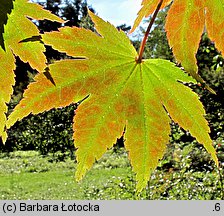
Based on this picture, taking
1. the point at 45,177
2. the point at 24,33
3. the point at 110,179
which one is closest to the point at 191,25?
the point at 24,33

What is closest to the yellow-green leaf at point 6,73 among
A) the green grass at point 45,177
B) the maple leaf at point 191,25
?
the maple leaf at point 191,25

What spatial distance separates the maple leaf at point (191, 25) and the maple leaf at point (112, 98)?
6 centimetres

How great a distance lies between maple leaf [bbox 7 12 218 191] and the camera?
489 millimetres

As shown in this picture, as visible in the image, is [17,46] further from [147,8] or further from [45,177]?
[45,177]

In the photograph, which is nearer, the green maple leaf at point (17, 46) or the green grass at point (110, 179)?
the green maple leaf at point (17, 46)

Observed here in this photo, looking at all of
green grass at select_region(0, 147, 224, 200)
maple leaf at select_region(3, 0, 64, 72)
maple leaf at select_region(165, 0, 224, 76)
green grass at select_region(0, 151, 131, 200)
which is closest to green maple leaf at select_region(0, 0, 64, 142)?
maple leaf at select_region(3, 0, 64, 72)

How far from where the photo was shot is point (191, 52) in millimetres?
486

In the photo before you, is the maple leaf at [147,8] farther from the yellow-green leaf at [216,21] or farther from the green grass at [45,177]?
the green grass at [45,177]

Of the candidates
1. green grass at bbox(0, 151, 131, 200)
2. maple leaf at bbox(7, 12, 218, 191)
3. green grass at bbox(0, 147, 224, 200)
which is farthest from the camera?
green grass at bbox(0, 151, 131, 200)

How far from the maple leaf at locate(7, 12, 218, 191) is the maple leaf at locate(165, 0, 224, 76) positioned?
0.18ft

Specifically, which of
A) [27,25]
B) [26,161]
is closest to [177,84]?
[27,25]

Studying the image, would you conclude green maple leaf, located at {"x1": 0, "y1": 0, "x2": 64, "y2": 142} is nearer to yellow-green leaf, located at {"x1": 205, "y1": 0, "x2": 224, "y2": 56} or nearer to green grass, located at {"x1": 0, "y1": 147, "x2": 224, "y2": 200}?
yellow-green leaf, located at {"x1": 205, "y1": 0, "x2": 224, "y2": 56}

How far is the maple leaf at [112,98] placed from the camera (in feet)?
1.60

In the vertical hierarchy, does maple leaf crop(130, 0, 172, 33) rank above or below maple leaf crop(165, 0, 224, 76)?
above
